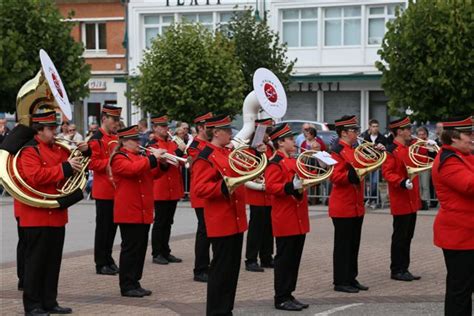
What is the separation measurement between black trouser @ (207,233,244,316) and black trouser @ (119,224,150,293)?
195cm

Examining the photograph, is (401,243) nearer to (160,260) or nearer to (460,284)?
(160,260)

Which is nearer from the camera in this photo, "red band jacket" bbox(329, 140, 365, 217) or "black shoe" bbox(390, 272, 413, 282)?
"red band jacket" bbox(329, 140, 365, 217)

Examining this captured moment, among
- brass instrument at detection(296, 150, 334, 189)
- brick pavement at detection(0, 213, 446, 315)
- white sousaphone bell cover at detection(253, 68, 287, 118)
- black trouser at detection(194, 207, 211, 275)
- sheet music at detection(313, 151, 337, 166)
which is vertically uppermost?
white sousaphone bell cover at detection(253, 68, 287, 118)

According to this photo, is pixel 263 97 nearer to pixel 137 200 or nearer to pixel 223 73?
pixel 137 200

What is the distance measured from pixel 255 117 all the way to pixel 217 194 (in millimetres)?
3467

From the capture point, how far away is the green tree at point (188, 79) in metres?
29.4

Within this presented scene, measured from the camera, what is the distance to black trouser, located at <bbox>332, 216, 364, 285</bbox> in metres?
10.9

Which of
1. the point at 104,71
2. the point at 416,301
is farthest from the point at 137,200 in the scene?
the point at 104,71

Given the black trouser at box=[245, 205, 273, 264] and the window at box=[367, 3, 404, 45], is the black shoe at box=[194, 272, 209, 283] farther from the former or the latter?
the window at box=[367, 3, 404, 45]

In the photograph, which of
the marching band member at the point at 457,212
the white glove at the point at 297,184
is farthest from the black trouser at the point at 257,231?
the marching band member at the point at 457,212

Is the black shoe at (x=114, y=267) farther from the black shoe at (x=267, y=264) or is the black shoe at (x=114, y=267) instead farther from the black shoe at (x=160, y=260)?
the black shoe at (x=267, y=264)

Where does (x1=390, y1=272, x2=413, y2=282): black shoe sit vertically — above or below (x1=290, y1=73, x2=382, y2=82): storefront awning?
below

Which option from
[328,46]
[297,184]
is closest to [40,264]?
[297,184]

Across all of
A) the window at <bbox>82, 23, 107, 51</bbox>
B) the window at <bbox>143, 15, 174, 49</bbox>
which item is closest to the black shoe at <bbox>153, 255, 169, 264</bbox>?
the window at <bbox>143, 15, 174, 49</bbox>
